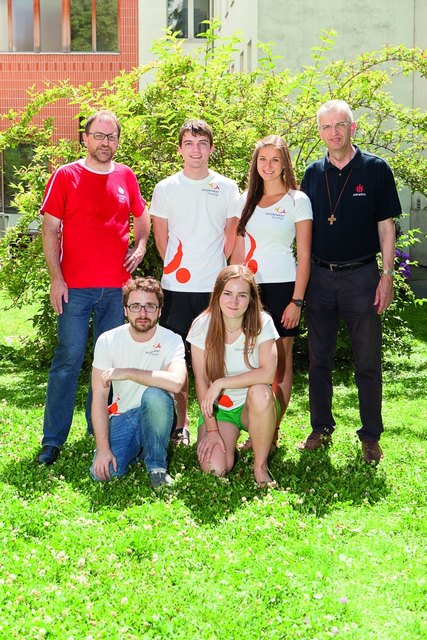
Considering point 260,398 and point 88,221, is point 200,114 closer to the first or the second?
point 88,221

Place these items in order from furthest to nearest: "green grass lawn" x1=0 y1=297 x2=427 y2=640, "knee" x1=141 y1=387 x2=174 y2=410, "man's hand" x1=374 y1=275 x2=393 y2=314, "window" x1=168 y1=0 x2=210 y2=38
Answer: "window" x1=168 y1=0 x2=210 y2=38
"man's hand" x1=374 y1=275 x2=393 y2=314
"knee" x1=141 y1=387 x2=174 y2=410
"green grass lawn" x1=0 y1=297 x2=427 y2=640

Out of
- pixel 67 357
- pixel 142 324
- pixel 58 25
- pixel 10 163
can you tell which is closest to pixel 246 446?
pixel 142 324

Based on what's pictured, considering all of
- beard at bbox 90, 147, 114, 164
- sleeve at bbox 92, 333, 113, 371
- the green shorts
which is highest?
beard at bbox 90, 147, 114, 164

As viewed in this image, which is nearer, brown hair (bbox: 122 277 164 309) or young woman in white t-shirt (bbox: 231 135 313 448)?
brown hair (bbox: 122 277 164 309)

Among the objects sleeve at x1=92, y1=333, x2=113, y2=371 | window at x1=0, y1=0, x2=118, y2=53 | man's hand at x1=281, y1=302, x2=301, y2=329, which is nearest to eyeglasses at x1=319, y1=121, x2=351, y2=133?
man's hand at x1=281, y1=302, x2=301, y2=329

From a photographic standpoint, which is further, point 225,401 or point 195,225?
point 195,225

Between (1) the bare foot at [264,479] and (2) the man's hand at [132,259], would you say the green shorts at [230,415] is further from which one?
(2) the man's hand at [132,259]

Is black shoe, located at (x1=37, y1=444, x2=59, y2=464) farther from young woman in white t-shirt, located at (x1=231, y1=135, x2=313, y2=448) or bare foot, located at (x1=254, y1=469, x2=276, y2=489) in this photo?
young woman in white t-shirt, located at (x1=231, y1=135, x2=313, y2=448)

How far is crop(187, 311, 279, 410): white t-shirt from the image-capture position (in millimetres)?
5312

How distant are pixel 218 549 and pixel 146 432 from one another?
1.13 metres

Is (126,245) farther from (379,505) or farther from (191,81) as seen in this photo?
(191,81)

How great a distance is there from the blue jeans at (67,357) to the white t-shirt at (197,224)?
479 millimetres

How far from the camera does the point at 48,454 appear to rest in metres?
5.57

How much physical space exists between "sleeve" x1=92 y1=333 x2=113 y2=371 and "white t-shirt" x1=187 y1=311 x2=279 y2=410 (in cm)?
50
